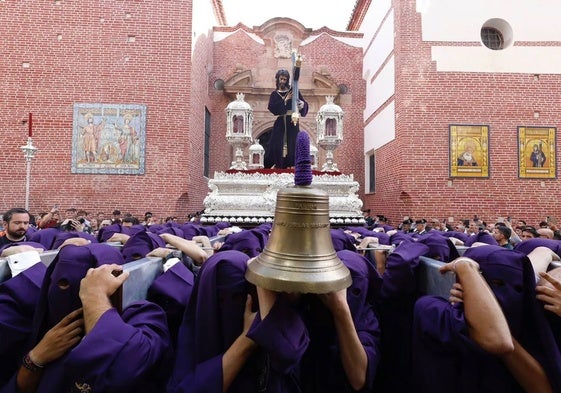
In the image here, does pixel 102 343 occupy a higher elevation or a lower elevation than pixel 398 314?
higher

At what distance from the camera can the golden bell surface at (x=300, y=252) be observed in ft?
3.67

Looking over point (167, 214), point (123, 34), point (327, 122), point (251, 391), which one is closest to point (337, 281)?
point (251, 391)

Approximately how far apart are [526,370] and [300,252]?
1.19 metres

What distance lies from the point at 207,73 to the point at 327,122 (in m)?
7.92

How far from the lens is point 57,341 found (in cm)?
167

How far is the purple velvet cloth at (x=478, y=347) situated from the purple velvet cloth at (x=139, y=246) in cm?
214

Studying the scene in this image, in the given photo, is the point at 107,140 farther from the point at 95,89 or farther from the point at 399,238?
the point at 399,238

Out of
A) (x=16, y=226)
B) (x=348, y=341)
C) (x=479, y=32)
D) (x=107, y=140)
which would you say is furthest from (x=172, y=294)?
(x=479, y=32)

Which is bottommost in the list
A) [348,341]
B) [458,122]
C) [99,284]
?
[348,341]

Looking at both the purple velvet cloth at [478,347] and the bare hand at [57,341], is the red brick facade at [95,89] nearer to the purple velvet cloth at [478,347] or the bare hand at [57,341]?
the bare hand at [57,341]

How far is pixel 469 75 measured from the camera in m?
11.5

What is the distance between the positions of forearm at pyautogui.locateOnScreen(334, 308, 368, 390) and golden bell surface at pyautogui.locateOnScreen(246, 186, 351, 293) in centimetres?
40

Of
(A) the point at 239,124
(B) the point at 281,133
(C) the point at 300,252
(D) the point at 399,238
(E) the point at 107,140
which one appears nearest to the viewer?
(C) the point at 300,252

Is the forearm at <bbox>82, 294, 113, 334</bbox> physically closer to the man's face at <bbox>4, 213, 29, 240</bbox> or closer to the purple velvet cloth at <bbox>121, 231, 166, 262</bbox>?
the purple velvet cloth at <bbox>121, 231, 166, 262</bbox>
